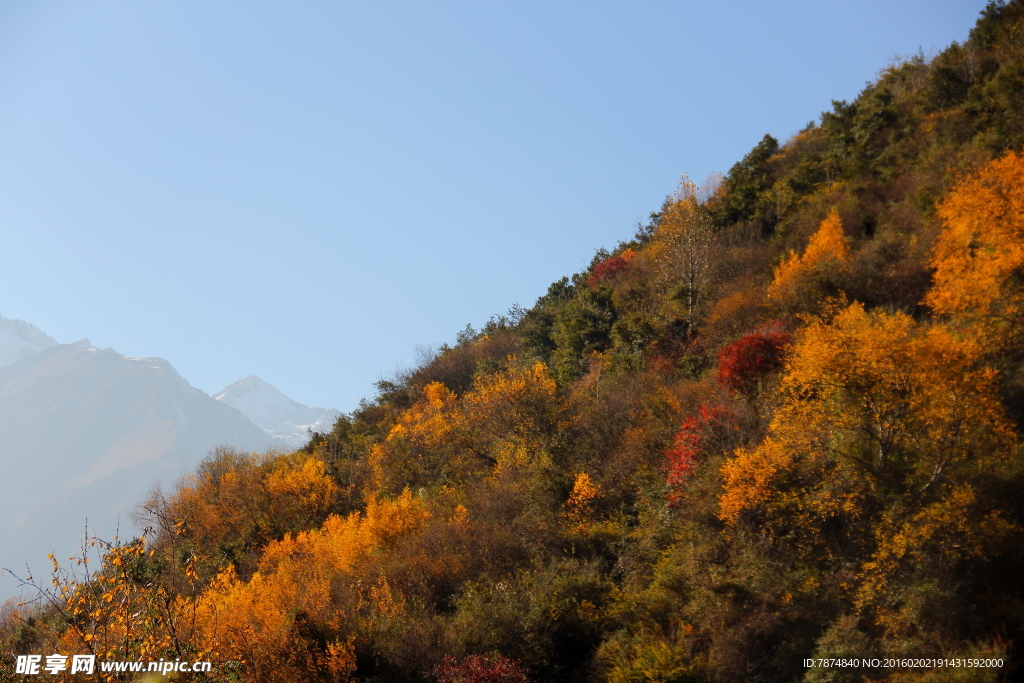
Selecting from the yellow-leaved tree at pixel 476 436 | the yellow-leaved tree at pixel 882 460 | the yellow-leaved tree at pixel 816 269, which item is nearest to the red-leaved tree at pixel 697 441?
the yellow-leaved tree at pixel 882 460

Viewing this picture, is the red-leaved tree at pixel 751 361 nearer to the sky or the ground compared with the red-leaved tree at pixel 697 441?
nearer to the sky

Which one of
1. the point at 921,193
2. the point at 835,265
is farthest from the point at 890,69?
the point at 835,265

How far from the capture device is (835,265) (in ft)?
99.7

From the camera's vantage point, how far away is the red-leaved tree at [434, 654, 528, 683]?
17062 millimetres

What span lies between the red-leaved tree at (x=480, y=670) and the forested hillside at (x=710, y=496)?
0.07 metres

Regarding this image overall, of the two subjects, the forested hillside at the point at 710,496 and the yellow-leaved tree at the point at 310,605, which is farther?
the yellow-leaved tree at the point at 310,605

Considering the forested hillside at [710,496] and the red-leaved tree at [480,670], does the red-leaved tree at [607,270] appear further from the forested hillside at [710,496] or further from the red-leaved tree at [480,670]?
the red-leaved tree at [480,670]

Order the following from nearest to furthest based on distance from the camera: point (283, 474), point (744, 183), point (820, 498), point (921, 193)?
point (820, 498) < point (921, 193) < point (283, 474) < point (744, 183)

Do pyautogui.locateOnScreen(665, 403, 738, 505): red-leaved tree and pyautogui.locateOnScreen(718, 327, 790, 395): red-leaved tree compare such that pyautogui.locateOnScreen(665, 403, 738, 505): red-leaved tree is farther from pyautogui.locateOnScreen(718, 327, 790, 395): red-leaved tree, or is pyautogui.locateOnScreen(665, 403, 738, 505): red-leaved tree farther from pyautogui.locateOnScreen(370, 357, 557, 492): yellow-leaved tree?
pyautogui.locateOnScreen(370, 357, 557, 492): yellow-leaved tree

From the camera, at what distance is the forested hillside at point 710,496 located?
54.2 ft

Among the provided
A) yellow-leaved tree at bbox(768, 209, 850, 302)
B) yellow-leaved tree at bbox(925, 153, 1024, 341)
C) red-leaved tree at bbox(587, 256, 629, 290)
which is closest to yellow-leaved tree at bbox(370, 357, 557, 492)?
yellow-leaved tree at bbox(768, 209, 850, 302)

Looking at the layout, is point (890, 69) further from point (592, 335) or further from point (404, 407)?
point (404, 407)

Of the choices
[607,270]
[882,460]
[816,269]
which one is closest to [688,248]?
[816,269]

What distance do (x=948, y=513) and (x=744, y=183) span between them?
1456 inches
